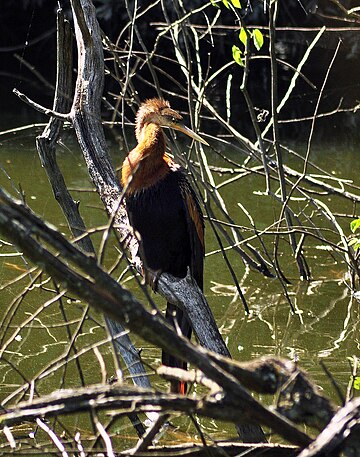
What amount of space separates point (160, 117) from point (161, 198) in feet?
0.97

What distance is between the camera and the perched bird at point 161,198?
10.7 feet

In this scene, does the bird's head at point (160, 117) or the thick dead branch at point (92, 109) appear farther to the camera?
the bird's head at point (160, 117)

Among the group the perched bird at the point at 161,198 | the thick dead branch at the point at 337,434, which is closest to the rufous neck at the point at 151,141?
the perched bird at the point at 161,198

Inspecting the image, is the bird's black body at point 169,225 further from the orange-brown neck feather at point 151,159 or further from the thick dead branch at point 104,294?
the thick dead branch at point 104,294

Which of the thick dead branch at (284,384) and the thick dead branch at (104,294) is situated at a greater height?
the thick dead branch at (104,294)

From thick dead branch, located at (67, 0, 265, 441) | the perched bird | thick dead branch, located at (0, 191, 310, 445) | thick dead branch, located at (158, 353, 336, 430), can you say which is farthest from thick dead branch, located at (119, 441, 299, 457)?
the perched bird

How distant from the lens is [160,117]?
332 centimetres

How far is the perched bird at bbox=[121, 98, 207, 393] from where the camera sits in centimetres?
325

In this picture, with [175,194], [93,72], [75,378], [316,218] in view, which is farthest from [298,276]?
[93,72]

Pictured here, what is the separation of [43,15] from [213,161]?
374 cm

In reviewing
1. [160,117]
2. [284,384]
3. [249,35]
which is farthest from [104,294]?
[160,117]

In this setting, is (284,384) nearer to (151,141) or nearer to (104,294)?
(104,294)

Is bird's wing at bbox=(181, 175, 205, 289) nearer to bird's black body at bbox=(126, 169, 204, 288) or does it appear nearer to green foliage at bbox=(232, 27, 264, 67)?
bird's black body at bbox=(126, 169, 204, 288)

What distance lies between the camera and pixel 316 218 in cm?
585
